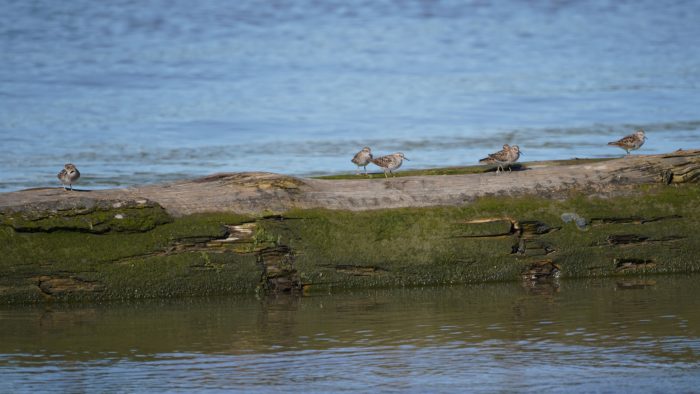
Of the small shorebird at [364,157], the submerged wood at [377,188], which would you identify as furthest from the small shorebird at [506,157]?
the small shorebird at [364,157]

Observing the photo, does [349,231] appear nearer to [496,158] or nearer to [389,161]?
[496,158]

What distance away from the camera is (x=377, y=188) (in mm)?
14008

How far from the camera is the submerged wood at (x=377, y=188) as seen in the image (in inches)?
525

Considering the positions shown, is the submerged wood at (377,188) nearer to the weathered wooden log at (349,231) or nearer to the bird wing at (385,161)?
the weathered wooden log at (349,231)

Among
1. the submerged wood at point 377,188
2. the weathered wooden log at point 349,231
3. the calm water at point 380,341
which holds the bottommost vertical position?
the calm water at point 380,341

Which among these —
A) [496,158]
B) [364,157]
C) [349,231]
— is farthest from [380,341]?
[364,157]

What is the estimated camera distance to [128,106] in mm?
31047

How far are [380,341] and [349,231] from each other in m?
2.96

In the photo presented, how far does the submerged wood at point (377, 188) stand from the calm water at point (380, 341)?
1.13 metres

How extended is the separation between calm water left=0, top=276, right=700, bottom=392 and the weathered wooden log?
284 millimetres

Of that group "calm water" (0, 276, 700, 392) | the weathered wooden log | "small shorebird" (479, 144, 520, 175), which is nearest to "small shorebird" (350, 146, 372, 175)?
"small shorebird" (479, 144, 520, 175)

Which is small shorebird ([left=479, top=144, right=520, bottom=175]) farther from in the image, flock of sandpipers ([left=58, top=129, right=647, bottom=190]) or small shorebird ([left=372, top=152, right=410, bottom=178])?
small shorebird ([left=372, top=152, right=410, bottom=178])

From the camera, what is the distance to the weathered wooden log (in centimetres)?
1300

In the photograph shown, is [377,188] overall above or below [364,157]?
below
